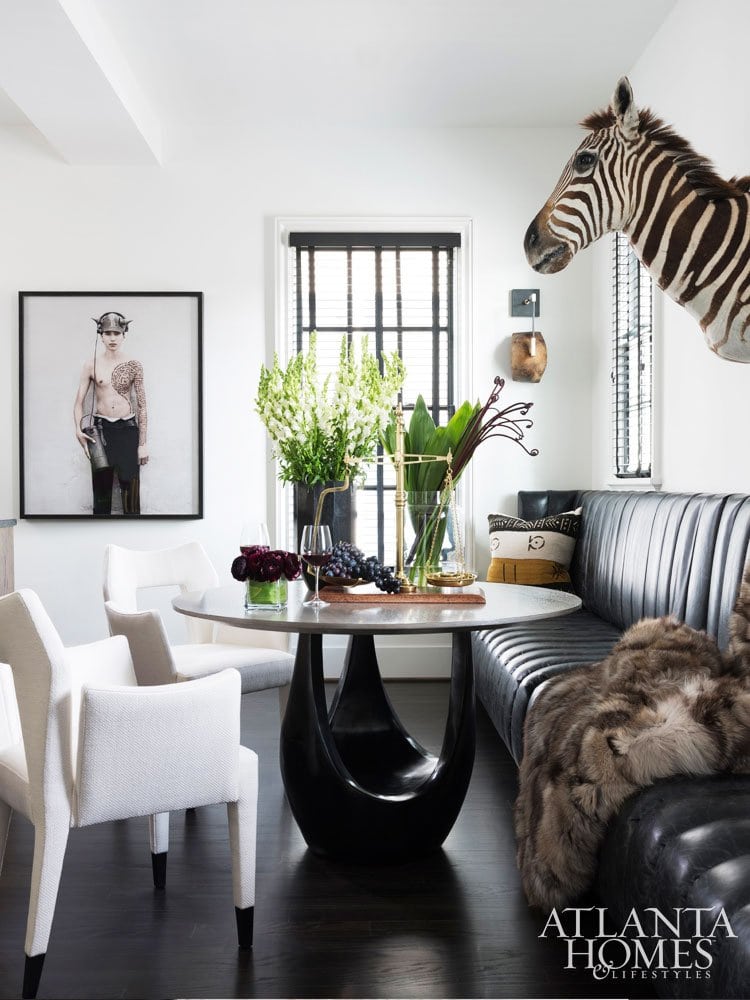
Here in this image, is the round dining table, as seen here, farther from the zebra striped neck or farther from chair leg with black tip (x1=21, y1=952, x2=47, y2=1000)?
the zebra striped neck

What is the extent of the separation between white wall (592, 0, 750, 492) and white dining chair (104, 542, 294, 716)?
67.3 inches

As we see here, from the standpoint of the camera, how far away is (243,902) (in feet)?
6.43

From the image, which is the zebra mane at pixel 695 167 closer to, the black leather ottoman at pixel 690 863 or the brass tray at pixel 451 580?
the brass tray at pixel 451 580

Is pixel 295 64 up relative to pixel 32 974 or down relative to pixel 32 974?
up

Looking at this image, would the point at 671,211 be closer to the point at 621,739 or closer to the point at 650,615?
the point at 650,615

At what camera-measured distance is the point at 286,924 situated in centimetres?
208

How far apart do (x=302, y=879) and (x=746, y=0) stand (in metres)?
3.03

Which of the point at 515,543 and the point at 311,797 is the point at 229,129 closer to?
the point at 515,543

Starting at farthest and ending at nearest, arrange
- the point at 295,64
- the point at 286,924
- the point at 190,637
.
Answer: the point at 295,64
the point at 190,637
the point at 286,924

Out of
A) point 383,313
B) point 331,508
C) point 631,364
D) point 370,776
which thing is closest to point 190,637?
point 370,776

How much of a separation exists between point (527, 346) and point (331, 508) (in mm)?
2463

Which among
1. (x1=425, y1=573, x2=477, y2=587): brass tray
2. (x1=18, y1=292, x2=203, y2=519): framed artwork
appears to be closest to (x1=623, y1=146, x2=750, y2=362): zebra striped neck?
(x1=425, y1=573, x2=477, y2=587): brass tray

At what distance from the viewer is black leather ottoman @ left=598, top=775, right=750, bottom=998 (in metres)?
1.24

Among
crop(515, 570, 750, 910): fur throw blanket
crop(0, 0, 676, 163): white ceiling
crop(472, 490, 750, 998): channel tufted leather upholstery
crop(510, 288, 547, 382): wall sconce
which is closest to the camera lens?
crop(472, 490, 750, 998): channel tufted leather upholstery
